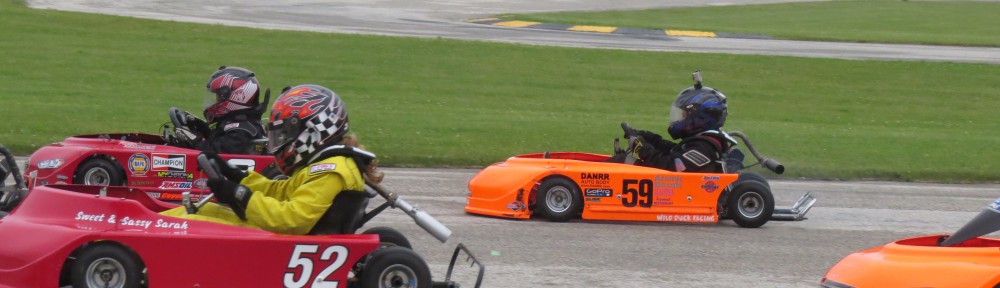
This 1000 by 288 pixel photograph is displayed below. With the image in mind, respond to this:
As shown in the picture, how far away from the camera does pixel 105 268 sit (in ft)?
20.8

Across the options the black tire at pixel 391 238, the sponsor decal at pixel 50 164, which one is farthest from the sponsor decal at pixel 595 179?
the sponsor decal at pixel 50 164

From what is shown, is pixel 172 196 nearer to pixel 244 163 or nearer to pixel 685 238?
pixel 244 163

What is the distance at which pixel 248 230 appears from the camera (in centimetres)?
649

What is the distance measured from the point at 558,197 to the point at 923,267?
14.4 ft

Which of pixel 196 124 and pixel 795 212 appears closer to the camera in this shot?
pixel 795 212

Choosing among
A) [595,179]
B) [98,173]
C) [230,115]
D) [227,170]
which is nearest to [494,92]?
[230,115]

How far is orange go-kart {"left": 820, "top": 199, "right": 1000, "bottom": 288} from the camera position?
6.40 metres

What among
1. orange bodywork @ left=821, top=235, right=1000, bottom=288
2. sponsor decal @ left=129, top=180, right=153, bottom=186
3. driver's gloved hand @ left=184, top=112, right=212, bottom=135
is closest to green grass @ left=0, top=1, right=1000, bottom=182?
driver's gloved hand @ left=184, top=112, right=212, bottom=135

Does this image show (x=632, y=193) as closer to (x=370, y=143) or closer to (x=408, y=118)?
(x=370, y=143)

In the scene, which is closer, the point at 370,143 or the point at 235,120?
the point at 235,120

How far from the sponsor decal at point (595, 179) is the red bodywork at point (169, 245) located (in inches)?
169

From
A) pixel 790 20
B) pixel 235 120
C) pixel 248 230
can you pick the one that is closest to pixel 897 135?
pixel 235 120

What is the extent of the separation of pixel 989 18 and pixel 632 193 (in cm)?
3681

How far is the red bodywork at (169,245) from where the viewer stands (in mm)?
6297
